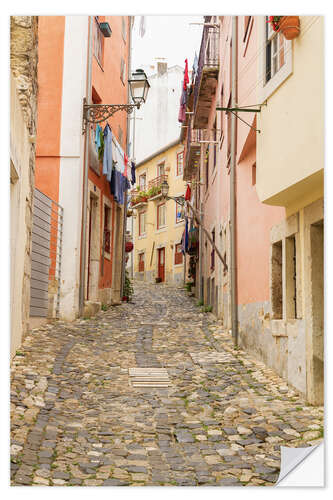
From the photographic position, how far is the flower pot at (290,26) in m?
4.28

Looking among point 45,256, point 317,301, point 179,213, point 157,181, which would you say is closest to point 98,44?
point 45,256

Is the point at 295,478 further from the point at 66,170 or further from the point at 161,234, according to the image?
the point at 161,234

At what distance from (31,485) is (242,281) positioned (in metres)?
4.81

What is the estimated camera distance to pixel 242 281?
25.6 feet

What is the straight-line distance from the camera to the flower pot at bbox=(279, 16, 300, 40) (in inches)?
168

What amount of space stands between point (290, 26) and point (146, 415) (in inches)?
125

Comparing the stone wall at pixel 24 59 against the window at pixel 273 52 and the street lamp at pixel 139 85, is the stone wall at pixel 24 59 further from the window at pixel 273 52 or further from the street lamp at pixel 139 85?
the window at pixel 273 52

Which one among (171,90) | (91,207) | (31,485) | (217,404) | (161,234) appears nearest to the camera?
(31,485)

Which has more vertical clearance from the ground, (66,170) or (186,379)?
(66,170)

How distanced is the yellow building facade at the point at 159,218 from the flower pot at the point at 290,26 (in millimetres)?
17246

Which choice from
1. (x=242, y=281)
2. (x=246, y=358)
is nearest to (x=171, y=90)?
(x=242, y=281)

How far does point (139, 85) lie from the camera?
7.92m

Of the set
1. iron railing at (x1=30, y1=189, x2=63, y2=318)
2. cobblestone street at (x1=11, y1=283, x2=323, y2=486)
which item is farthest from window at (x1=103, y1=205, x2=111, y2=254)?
cobblestone street at (x1=11, y1=283, x2=323, y2=486)

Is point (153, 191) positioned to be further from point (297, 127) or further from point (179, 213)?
point (297, 127)
